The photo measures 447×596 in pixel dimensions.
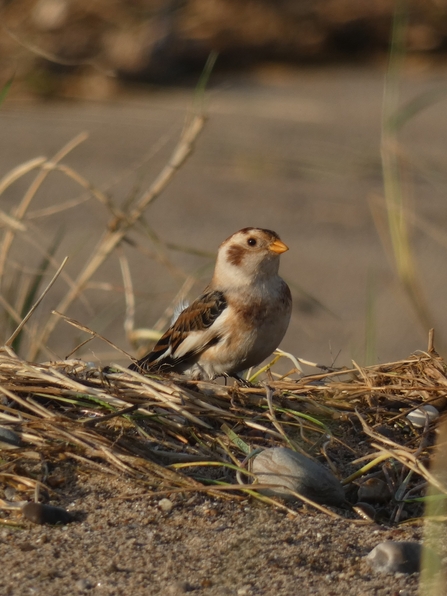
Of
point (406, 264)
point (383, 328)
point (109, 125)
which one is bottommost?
point (383, 328)

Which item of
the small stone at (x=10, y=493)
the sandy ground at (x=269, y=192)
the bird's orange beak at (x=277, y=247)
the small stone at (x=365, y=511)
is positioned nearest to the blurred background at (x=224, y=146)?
the sandy ground at (x=269, y=192)

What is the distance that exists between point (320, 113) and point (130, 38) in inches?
95.4

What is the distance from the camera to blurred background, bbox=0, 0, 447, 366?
7289mm

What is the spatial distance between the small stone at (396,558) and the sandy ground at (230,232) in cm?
3

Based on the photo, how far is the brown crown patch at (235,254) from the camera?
172 inches

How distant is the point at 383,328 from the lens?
7.38 m

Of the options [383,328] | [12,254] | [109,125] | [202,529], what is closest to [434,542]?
[202,529]

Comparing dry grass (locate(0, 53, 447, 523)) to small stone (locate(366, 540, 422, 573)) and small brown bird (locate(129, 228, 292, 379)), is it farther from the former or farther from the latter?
small brown bird (locate(129, 228, 292, 379))

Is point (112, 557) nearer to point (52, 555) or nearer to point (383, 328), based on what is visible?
point (52, 555)

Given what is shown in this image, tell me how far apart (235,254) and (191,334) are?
405 millimetres

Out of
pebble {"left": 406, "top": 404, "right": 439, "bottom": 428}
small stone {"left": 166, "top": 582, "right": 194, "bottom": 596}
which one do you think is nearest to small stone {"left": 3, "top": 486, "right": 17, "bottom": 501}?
small stone {"left": 166, "top": 582, "right": 194, "bottom": 596}

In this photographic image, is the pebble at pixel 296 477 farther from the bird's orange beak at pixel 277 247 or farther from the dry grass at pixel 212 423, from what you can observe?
the bird's orange beak at pixel 277 247

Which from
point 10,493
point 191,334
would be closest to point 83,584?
point 10,493

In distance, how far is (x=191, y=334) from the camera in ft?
14.1
